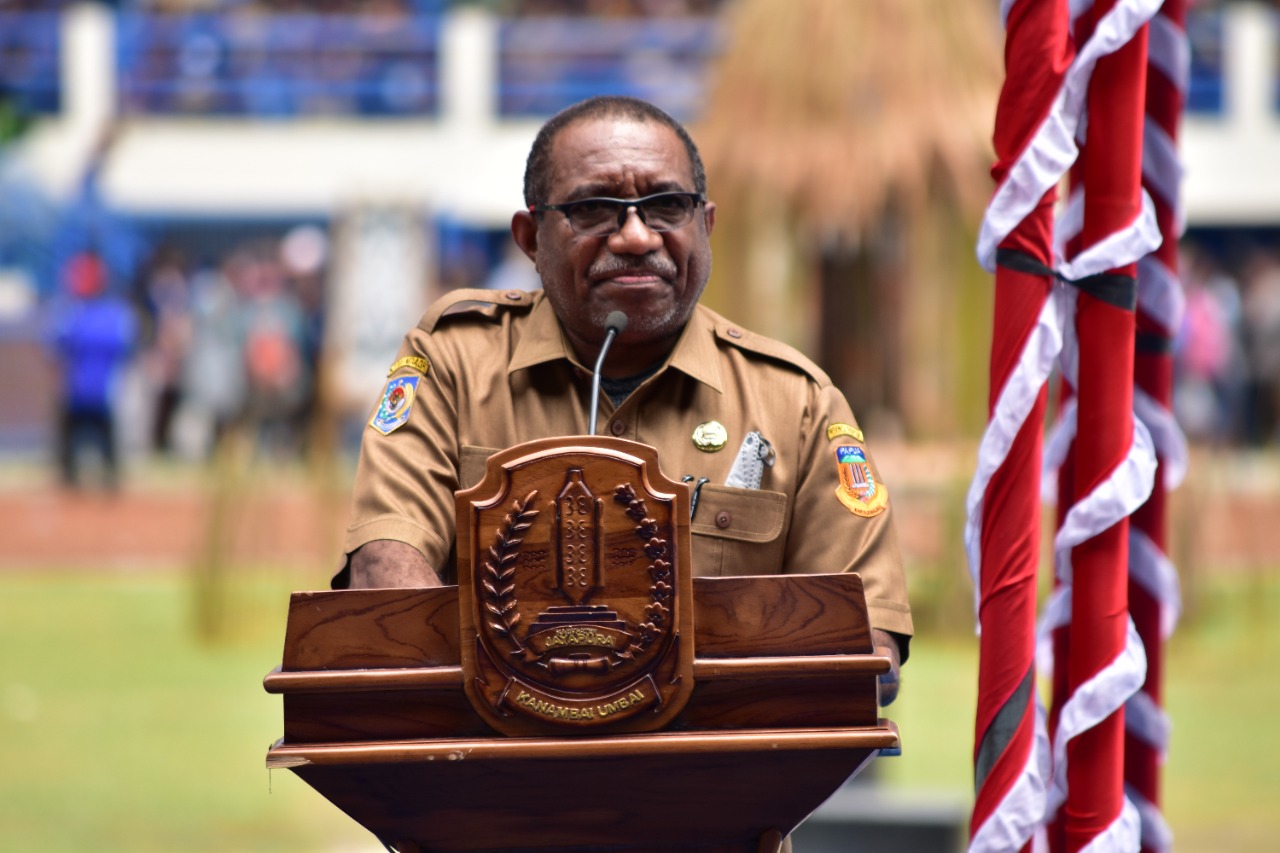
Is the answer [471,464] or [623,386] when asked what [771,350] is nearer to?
[623,386]

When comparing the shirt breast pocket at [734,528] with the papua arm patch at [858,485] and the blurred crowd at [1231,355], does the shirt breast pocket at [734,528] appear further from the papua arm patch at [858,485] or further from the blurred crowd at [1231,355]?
the blurred crowd at [1231,355]

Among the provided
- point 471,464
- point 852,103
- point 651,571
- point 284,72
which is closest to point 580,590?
point 651,571

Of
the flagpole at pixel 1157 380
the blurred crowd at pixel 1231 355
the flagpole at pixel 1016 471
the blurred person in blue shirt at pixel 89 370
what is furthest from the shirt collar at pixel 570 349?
the blurred crowd at pixel 1231 355

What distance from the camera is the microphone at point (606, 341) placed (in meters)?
2.08

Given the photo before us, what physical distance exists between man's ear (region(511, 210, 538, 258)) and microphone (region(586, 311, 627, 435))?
185 mm

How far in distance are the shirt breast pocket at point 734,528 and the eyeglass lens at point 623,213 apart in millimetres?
316

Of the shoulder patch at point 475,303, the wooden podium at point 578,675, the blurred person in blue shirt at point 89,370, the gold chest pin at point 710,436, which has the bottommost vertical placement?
the wooden podium at point 578,675

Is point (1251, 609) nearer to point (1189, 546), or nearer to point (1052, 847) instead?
point (1189, 546)

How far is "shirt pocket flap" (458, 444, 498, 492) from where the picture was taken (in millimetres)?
2234

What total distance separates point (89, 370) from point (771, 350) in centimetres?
1183

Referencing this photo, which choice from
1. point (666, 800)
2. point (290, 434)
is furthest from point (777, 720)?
point (290, 434)

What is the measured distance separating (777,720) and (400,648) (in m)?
0.39

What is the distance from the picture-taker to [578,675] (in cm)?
184

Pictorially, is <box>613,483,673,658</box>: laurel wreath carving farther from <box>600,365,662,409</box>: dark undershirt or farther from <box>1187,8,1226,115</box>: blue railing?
<box>1187,8,1226,115</box>: blue railing
